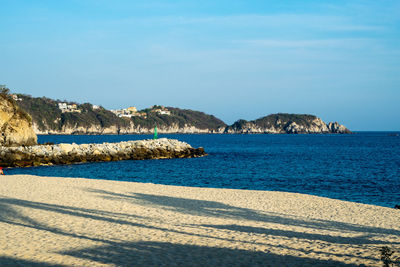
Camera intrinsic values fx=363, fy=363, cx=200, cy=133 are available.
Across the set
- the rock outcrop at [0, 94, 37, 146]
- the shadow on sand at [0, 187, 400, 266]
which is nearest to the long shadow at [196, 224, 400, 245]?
the shadow on sand at [0, 187, 400, 266]

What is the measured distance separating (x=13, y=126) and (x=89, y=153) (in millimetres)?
10151

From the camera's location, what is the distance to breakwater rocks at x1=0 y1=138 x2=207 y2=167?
37938mm

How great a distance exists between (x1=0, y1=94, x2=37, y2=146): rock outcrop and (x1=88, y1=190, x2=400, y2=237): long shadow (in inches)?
1240

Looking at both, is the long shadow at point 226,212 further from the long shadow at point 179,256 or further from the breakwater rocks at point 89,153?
the breakwater rocks at point 89,153

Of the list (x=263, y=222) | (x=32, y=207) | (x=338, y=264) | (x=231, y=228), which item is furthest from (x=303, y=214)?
(x=32, y=207)

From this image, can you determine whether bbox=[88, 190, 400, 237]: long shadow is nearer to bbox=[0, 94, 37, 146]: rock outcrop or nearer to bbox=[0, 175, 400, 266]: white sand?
bbox=[0, 175, 400, 266]: white sand

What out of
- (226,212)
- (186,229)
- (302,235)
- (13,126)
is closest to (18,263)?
(186,229)

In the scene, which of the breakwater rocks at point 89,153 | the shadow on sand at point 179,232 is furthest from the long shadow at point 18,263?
the breakwater rocks at point 89,153

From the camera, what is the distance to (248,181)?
27.2 meters

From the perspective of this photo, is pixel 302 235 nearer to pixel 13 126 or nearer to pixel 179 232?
pixel 179 232

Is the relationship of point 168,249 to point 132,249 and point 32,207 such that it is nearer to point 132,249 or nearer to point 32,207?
point 132,249

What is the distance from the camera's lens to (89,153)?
44094mm

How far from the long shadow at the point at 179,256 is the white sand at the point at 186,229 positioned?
0.02 meters

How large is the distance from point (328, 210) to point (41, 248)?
11179 millimetres
